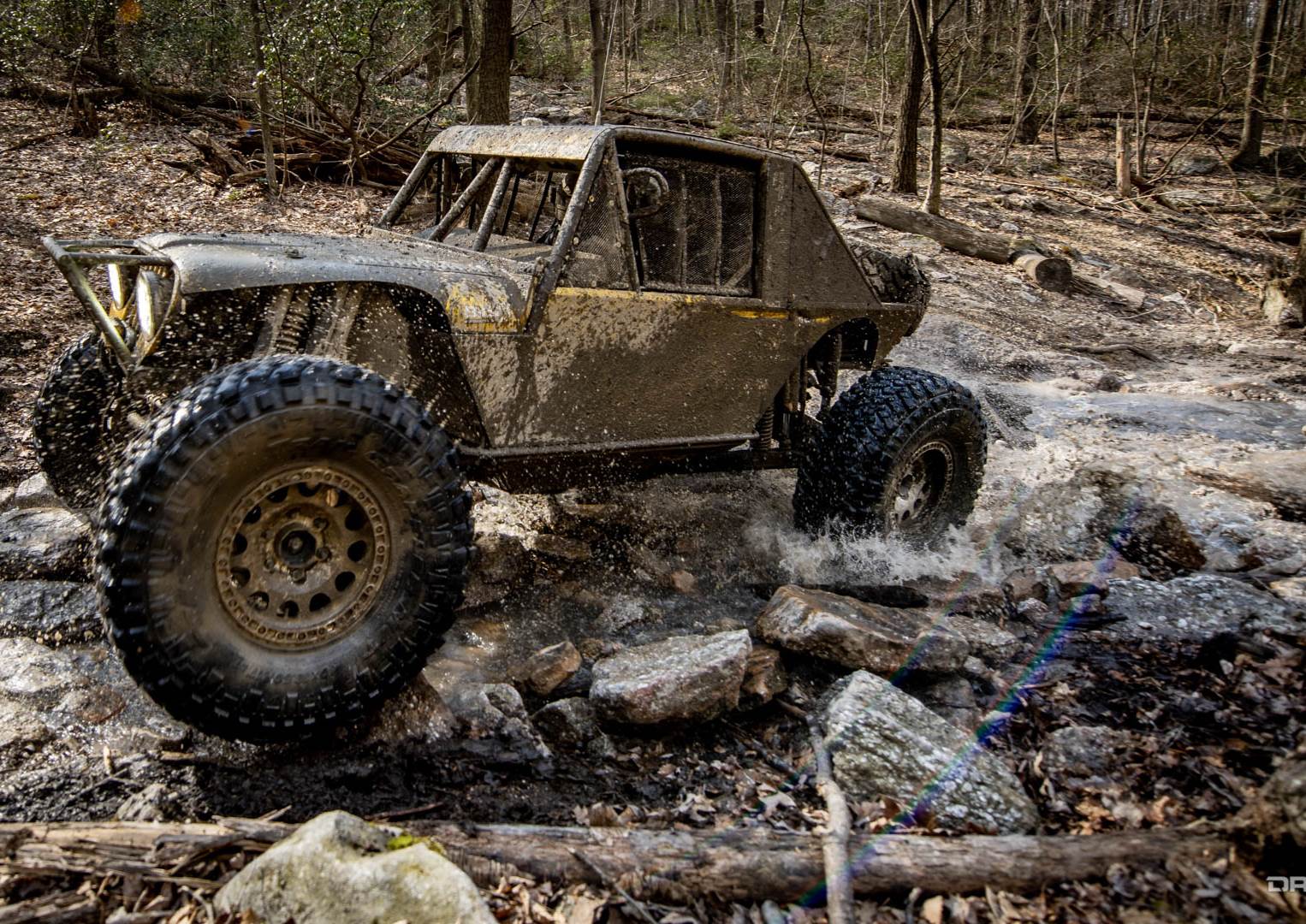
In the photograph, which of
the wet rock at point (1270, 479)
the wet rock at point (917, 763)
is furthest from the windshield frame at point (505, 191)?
the wet rock at point (1270, 479)

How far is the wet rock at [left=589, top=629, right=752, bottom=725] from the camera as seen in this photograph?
3.22 metres

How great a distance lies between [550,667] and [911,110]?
11.3 meters

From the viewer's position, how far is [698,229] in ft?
13.5

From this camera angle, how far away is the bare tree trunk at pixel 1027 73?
16.7 m

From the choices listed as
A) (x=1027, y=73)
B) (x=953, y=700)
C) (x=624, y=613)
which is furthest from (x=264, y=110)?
(x=1027, y=73)

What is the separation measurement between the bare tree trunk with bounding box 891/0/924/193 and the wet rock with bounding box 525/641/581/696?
10.0 m

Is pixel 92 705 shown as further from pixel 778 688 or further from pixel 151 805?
pixel 778 688

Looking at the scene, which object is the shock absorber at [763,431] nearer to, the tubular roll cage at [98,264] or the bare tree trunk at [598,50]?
the tubular roll cage at [98,264]

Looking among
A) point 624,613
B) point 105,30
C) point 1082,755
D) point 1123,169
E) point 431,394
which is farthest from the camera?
point 1123,169

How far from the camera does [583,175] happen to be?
3666 millimetres

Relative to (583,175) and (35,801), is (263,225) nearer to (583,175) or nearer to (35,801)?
(583,175)

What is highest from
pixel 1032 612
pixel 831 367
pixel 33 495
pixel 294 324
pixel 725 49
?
pixel 725 49

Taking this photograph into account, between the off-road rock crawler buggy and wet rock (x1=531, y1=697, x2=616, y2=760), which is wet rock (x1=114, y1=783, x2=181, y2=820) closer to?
the off-road rock crawler buggy

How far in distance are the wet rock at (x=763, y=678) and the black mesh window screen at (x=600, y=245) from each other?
1.55m
